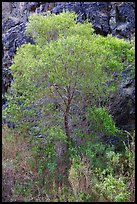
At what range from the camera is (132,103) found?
26.5ft

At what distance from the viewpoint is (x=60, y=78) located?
6449 mm

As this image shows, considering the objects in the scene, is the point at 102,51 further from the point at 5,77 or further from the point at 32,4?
the point at 32,4

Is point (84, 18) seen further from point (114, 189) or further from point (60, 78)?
point (114, 189)

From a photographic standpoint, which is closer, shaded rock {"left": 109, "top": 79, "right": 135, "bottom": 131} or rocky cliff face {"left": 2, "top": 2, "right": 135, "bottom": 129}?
shaded rock {"left": 109, "top": 79, "right": 135, "bottom": 131}

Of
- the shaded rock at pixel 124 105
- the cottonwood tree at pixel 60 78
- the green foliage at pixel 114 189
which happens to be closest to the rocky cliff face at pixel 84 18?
the shaded rock at pixel 124 105

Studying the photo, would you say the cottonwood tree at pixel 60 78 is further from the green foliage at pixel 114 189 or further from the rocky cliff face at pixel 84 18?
the rocky cliff face at pixel 84 18

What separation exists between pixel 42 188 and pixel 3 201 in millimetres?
882

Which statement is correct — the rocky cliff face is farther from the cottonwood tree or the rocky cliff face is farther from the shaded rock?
the cottonwood tree

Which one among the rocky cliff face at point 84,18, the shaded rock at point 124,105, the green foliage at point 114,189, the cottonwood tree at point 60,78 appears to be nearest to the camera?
the green foliage at point 114,189

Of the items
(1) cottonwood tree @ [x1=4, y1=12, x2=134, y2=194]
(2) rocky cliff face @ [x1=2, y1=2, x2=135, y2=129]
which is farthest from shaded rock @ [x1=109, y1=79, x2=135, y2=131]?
(2) rocky cliff face @ [x1=2, y1=2, x2=135, y2=129]

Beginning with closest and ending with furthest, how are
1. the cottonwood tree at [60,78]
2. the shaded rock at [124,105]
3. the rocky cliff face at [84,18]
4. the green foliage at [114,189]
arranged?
→ the green foliage at [114,189] < the cottonwood tree at [60,78] < the shaded rock at [124,105] < the rocky cliff face at [84,18]

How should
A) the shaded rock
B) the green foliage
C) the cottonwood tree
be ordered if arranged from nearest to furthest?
the green foliage → the cottonwood tree → the shaded rock

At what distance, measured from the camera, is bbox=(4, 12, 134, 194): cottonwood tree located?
6445mm

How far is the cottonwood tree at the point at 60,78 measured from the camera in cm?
645
